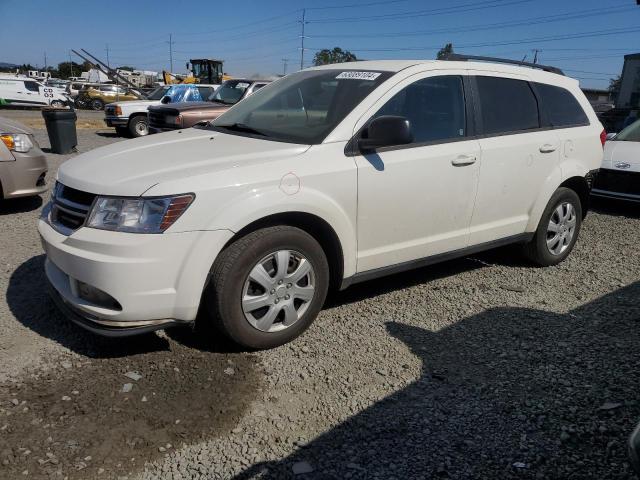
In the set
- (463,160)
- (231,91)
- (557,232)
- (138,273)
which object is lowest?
(557,232)

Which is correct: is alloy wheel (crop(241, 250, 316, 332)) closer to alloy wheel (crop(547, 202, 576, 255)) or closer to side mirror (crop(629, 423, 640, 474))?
side mirror (crop(629, 423, 640, 474))

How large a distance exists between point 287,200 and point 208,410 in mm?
1252

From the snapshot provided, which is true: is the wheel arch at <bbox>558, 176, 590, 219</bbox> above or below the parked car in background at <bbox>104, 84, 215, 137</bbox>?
below

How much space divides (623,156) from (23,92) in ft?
104

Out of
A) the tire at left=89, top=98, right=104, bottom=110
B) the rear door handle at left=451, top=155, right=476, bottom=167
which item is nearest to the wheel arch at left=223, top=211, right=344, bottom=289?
the rear door handle at left=451, top=155, right=476, bottom=167

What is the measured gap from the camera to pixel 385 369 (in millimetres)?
3248

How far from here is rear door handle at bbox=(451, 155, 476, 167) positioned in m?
3.95

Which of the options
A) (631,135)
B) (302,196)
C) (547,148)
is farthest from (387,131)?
(631,135)

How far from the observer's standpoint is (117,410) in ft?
9.06

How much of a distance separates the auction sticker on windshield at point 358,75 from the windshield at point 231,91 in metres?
9.24

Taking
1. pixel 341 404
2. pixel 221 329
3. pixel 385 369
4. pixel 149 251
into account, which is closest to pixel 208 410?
pixel 221 329

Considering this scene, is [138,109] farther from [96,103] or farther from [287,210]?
[96,103]

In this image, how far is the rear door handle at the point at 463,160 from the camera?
3.95 meters

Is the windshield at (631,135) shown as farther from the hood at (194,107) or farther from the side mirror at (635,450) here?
the side mirror at (635,450)
